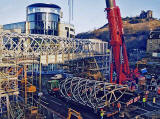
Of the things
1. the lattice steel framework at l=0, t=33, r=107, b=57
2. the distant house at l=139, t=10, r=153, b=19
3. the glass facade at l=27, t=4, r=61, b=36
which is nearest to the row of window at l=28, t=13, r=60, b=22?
the glass facade at l=27, t=4, r=61, b=36

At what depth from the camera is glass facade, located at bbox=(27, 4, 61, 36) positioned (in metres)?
53.1

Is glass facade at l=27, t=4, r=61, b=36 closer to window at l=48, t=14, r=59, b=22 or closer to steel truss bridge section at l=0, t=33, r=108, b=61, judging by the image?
window at l=48, t=14, r=59, b=22

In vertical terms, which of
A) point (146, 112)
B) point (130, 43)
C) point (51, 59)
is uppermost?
point (130, 43)

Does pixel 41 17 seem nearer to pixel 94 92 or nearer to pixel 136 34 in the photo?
pixel 136 34

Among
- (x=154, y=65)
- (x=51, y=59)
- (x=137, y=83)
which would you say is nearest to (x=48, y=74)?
(x=51, y=59)

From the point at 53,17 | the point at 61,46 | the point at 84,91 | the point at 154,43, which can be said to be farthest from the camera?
the point at 53,17

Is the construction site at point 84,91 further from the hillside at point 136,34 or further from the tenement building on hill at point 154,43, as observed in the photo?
the hillside at point 136,34

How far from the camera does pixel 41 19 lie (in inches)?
2093

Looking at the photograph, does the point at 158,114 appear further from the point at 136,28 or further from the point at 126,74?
the point at 136,28

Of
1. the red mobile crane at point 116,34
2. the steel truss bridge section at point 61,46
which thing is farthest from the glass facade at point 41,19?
the red mobile crane at point 116,34

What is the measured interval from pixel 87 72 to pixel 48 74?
14029 mm

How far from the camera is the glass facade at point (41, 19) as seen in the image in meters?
53.1

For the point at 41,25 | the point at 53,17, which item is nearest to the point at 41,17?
the point at 41,25

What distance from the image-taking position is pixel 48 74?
40156mm
